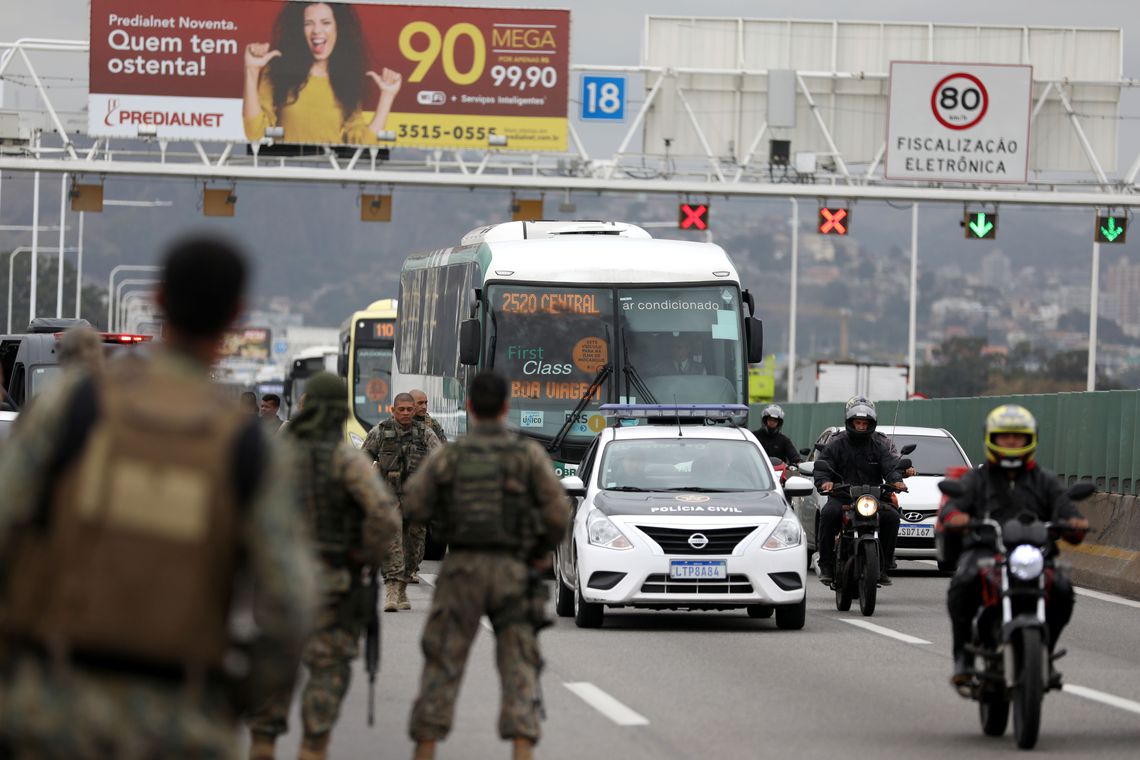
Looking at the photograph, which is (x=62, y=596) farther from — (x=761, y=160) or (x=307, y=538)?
(x=761, y=160)

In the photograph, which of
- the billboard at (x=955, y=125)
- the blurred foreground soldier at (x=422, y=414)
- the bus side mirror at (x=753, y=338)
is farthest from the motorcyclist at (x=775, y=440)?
the billboard at (x=955, y=125)

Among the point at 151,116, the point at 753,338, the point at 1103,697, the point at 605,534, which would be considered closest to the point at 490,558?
the point at 1103,697

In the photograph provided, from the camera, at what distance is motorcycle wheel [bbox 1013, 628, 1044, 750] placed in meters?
10.2

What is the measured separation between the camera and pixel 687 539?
1628cm

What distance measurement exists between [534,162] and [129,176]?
677 cm

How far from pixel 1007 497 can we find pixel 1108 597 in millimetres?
10242

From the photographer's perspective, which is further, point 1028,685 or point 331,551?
point 1028,685

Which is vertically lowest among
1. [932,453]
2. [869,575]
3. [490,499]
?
[869,575]

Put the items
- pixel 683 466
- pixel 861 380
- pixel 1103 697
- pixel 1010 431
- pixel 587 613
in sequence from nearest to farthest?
pixel 1010 431 < pixel 1103 697 < pixel 587 613 < pixel 683 466 < pixel 861 380

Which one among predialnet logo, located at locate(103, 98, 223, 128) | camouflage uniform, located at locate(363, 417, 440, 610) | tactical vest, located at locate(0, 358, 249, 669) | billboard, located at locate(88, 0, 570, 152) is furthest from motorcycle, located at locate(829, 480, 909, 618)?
predialnet logo, located at locate(103, 98, 223, 128)

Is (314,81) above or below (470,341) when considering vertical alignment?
above

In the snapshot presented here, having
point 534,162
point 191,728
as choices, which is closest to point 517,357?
point 534,162

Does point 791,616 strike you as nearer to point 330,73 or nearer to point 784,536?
point 784,536

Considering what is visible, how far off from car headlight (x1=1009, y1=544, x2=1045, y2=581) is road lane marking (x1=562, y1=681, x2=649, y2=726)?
193 cm
